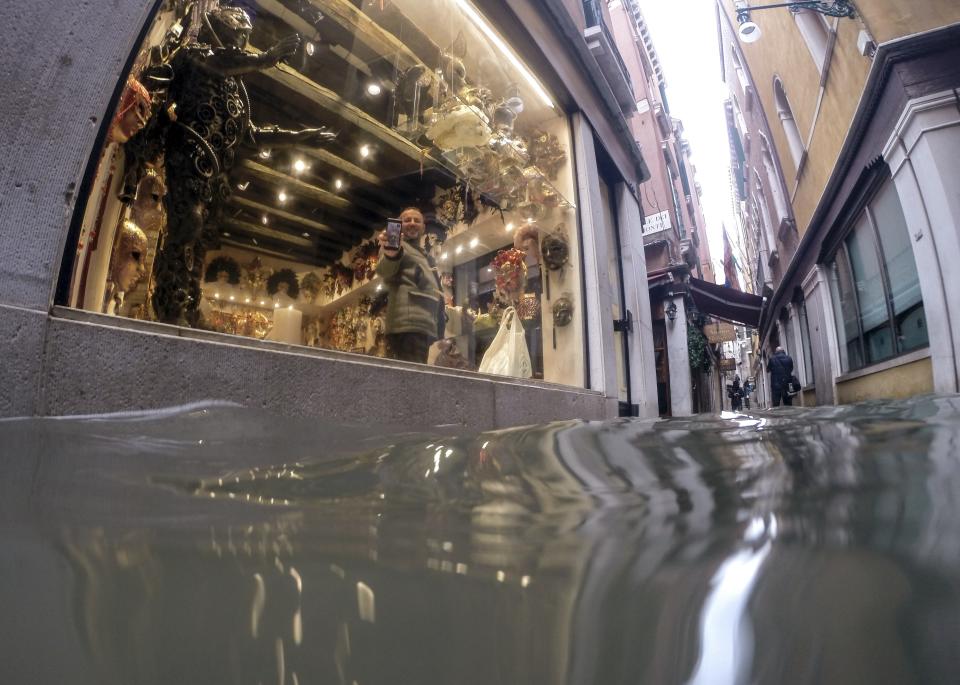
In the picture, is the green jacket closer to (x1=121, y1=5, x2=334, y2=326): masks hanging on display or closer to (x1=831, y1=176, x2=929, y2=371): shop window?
(x1=121, y1=5, x2=334, y2=326): masks hanging on display

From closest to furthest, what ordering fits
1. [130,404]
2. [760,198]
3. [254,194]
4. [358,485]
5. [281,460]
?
[358,485] < [281,460] < [130,404] < [254,194] < [760,198]

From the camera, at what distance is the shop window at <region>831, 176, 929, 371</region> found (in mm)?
6359

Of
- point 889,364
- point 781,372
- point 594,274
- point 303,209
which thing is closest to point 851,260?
point 889,364

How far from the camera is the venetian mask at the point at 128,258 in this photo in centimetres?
207

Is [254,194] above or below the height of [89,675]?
above

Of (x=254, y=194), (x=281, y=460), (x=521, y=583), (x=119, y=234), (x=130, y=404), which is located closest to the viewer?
(x=521, y=583)

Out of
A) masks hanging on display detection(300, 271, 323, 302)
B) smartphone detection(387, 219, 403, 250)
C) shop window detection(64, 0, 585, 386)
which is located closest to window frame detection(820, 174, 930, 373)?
shop window detection(64, 0, 585, 386)

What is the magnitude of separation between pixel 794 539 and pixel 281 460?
3.93 ft

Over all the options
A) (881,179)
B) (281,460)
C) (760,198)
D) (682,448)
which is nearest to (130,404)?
(281,460)

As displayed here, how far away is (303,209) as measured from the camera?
2.84 m

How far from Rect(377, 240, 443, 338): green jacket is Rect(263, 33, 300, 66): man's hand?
1.23 metres

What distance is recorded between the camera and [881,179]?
6.54 metres

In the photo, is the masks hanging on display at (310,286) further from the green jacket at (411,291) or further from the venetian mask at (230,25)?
the venetian mask at (230,25)

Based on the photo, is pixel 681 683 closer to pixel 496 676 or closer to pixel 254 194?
pixel 496 676
